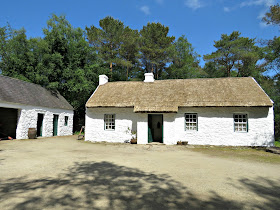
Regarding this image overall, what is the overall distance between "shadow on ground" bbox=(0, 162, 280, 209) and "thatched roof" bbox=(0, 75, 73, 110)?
41.0ft

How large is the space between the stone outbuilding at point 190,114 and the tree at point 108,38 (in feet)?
41.0

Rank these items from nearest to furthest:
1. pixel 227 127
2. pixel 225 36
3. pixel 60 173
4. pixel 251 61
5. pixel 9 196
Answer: pixel 9 196, pixel 60 173, pixel 227 127, pixel 251 61, pixel 225 36

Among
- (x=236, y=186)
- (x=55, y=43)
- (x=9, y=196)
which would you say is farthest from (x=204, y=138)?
(x=55, y=43)

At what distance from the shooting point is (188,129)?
46.0 ft

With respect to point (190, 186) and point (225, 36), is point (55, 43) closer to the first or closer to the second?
point (225, 36)

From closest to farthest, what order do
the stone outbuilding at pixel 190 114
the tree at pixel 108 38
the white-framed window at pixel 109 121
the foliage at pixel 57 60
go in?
the stone outbuilding at pixel 190 114, the white-framed window at pixel 109 121, the foliage at pixel 57 60, the tree at pixel 108 38

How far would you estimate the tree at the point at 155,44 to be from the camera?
26203mm

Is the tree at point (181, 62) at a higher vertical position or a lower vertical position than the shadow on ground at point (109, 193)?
higher

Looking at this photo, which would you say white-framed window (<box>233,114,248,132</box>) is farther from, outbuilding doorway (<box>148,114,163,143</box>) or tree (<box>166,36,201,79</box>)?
tree (<box>166,36,201,79</box>)

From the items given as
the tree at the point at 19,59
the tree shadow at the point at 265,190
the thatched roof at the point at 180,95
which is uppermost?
the tree at the point at 19,59

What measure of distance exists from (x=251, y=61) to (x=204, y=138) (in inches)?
593

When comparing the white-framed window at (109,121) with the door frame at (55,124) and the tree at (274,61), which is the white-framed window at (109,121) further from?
the tree at (274,61)

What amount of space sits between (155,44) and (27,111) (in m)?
18.3

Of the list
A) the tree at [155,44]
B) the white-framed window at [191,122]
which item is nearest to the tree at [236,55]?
the tree at [155,44]
